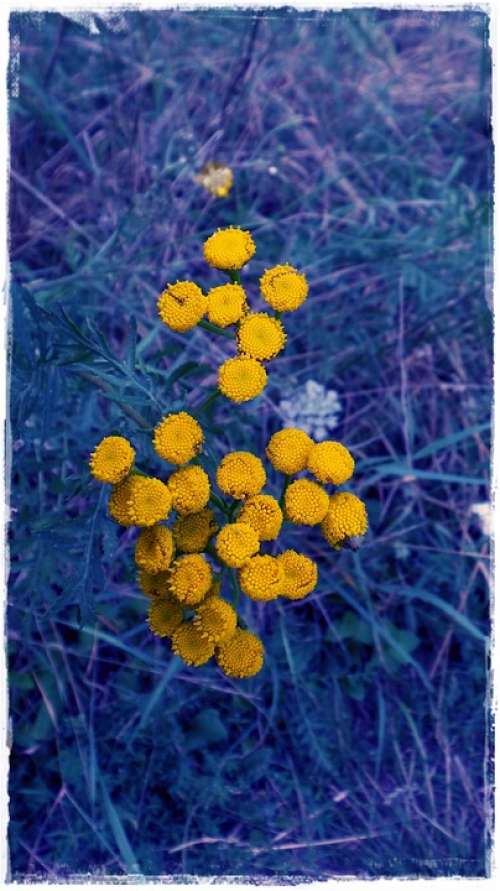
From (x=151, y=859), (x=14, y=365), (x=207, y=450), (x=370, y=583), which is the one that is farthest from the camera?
(x=370, y=583)

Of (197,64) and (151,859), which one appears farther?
(197,64)

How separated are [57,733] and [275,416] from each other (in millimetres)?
2050

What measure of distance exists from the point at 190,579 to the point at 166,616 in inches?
9.8

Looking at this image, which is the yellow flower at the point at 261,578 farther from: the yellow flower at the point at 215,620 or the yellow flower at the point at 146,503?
the yellow flower at the point at 146,503

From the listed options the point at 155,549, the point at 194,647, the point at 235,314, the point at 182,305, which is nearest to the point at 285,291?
the point at 235,314

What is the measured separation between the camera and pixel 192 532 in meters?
2.86

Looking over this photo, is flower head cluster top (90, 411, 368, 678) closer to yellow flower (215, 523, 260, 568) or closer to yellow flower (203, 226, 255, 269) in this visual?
A: yellow flower (215, 523, 260, 568)

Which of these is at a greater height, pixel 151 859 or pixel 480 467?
pixel 480 467

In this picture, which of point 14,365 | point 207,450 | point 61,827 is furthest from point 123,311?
point 61,827

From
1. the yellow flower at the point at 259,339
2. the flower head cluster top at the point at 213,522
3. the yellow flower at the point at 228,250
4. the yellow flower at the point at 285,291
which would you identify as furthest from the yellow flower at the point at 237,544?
the yellow flower at the point at 228,250

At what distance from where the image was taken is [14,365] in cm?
326

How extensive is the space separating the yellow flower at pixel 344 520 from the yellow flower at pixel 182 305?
809 millimetres

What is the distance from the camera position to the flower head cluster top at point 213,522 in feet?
9.02

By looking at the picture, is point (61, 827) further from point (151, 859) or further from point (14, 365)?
point (14, 365)
